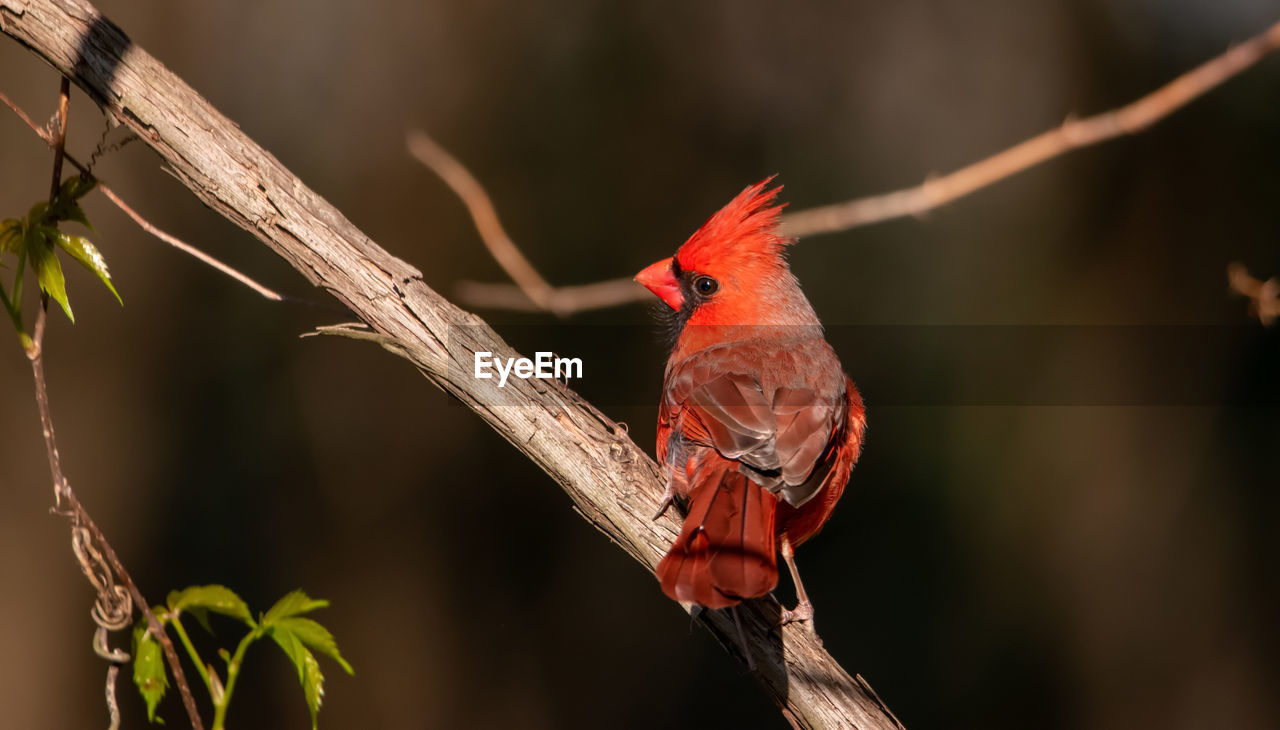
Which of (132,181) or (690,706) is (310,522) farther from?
(690,706)

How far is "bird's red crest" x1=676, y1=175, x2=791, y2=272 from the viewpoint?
8.01 ft

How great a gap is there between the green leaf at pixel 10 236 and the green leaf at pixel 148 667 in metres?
0.61

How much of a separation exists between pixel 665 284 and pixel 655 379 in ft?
5.96

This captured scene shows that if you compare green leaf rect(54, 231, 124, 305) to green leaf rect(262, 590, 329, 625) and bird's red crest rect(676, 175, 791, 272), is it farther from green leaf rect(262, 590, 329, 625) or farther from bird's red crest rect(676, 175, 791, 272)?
bird's red crest rect(676, 175, 791, 272)

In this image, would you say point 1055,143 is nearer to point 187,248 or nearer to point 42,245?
point 187,248

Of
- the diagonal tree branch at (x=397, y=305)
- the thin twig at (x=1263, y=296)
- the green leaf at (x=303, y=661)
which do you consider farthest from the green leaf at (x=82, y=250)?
the thin twig at (x=1263, y=296)

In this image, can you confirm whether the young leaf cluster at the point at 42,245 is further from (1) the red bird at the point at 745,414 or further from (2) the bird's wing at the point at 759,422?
(2) the bird's wing at the point at 759,422

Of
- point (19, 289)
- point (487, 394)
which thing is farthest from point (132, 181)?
point (487, 394)

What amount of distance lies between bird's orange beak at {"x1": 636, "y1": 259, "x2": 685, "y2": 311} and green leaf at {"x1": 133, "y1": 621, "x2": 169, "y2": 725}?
1.44 metres

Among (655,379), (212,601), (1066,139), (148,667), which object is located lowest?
(148,667)

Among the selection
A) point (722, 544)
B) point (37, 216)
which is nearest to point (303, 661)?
point (722, 544)

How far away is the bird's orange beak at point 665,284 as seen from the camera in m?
2.62

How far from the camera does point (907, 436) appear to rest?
4672 millimetres

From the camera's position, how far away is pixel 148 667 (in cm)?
154
